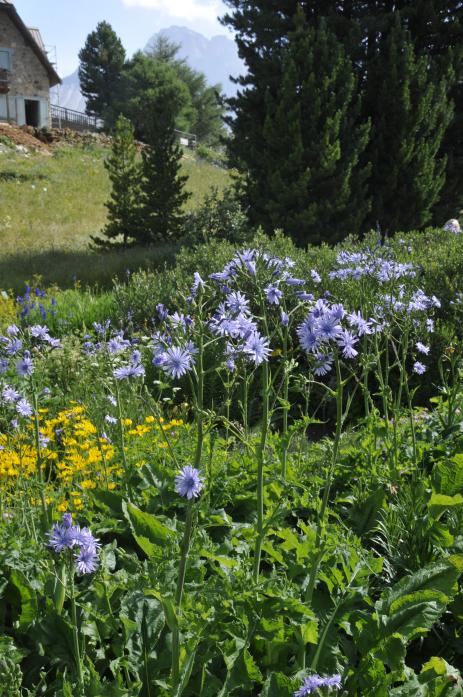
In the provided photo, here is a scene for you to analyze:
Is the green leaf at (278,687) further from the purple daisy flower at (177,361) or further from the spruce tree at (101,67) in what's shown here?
the spruce tree at (101,67)

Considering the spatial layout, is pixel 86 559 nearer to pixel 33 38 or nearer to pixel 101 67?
pixel 33 38

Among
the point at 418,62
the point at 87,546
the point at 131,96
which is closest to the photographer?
the point at 87,546

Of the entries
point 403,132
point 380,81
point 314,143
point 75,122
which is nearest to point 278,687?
point 314,143

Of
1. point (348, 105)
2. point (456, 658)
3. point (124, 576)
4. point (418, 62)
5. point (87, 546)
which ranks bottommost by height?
point (456, 658)

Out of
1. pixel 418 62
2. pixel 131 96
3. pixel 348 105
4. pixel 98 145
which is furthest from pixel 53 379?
pixel 131 96

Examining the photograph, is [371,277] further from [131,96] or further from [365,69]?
[131,96]

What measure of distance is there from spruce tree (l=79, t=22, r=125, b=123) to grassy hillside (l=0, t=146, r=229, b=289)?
74.2 ft

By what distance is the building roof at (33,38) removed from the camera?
103ft

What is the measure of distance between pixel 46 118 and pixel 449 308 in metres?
33.4

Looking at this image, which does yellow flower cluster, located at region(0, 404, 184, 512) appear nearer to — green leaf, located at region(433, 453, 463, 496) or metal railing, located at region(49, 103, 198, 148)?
green leaf, located at region(433, 453, 463, 496)

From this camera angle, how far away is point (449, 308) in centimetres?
579

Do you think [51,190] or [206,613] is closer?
[206,613]

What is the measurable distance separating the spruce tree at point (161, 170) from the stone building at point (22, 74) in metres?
21.7

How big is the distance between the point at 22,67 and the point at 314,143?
27.8 metres
